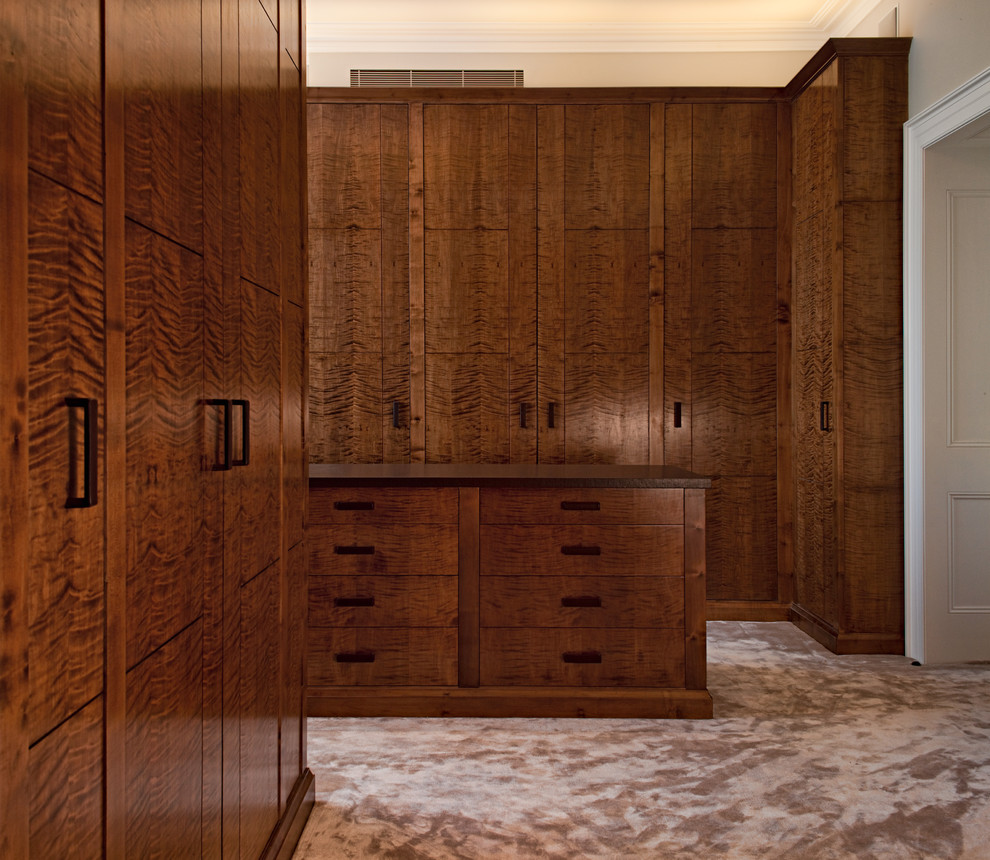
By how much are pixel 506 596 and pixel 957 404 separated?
223 cm

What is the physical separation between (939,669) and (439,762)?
7.48ft

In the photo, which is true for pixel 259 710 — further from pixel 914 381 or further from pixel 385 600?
pixel 914 381

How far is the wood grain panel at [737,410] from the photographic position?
13.7ft

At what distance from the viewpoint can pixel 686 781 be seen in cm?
229

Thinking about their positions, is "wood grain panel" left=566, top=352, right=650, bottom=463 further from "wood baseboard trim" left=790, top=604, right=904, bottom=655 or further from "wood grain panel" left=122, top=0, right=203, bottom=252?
"wood grain panel" left=122, top=0, right=203, bottom=252

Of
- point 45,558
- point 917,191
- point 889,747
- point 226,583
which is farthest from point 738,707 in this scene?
point 45,558

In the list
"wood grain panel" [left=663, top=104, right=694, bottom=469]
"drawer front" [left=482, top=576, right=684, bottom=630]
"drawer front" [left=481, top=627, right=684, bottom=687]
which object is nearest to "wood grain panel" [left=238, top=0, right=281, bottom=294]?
"drawer front" [left=482, top=576, right=684, bottom=630]

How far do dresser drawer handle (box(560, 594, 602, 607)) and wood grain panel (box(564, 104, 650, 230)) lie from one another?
2.17 metres

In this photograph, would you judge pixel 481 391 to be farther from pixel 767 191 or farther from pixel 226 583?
pixel 226 583

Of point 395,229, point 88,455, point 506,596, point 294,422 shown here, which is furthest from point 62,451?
point 395,229

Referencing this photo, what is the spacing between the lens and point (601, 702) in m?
2.79

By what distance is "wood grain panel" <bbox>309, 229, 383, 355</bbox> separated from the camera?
416 cm

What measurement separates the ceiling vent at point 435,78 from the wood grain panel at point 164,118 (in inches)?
137

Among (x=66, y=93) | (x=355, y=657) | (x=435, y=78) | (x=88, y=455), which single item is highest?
(x=435, y=78)
